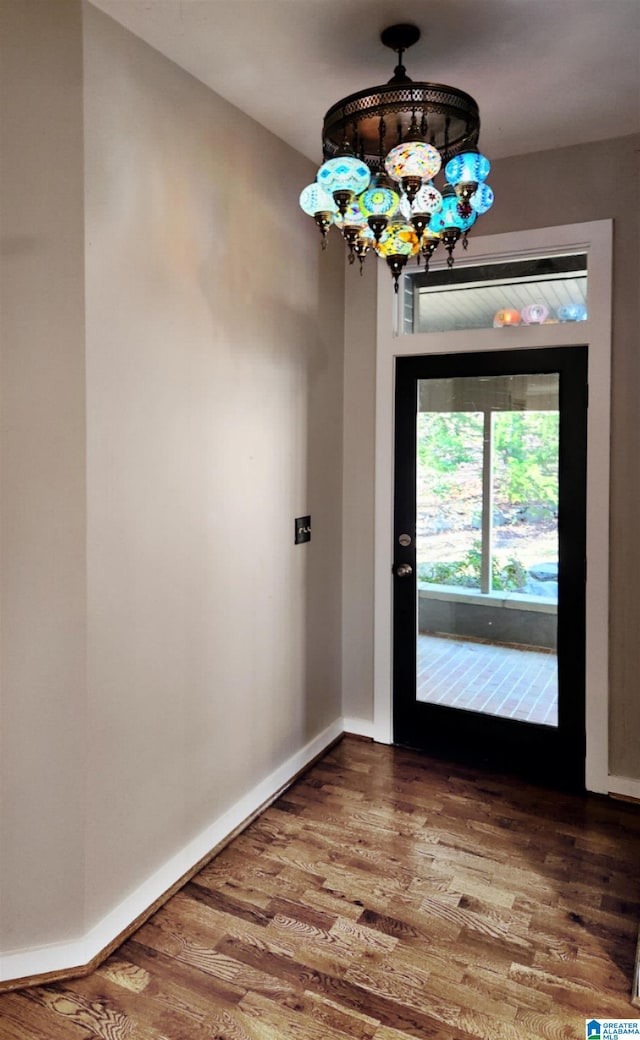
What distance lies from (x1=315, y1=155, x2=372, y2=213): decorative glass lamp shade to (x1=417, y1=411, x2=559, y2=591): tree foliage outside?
59.8 inches

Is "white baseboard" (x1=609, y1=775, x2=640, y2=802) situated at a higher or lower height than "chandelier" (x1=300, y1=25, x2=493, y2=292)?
lower

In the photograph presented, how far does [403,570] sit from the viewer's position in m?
3.53

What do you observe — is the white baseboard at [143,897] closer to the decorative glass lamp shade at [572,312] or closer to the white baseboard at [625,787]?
the white baseboard at [625,787]

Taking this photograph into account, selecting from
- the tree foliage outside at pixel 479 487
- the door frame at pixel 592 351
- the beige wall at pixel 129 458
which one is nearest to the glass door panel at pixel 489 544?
the tree foliage outside at pixel 479 487

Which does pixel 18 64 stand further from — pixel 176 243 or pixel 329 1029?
pixel 329 1029

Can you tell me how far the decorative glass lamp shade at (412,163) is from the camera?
76.8 inches

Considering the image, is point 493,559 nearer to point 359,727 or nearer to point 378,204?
point 359,727

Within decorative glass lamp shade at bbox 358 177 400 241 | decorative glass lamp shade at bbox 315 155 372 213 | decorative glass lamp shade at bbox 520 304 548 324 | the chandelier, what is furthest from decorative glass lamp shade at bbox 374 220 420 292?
decorative glass lamp shade at bbox 520 304 548 324

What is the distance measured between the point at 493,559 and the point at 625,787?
1.13 meters

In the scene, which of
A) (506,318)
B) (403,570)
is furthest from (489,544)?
(506,318)

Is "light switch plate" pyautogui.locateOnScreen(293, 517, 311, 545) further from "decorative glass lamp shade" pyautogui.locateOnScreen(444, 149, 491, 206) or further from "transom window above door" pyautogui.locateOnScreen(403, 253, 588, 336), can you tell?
"decorative glass lamp shade" pyautogui.locateOnScreen(444, 149, 491, 206)

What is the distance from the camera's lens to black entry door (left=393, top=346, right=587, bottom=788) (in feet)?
10.4

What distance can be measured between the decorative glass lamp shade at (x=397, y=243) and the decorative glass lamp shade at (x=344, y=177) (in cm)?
27

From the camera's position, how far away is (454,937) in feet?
7.32
